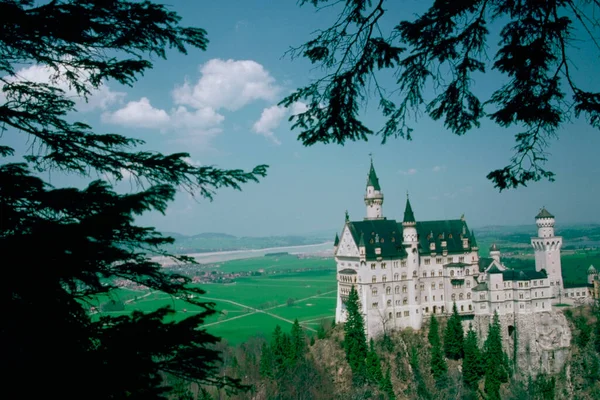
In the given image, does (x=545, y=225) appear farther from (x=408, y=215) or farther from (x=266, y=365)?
(x=266, y=365)

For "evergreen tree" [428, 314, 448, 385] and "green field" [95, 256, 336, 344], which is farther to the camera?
"green field" [95, 256, 336, 344]

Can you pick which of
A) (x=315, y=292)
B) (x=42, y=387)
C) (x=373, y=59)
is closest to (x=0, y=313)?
(x=42, y=387)

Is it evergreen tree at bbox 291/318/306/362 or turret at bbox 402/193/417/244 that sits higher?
turret at bbox 402/193/417/244

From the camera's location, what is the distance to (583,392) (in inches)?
1866

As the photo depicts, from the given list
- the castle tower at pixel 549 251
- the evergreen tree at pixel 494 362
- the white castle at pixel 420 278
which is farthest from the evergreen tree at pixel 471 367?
the castle tower at pixel 549 251

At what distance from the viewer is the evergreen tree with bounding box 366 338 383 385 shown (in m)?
42.1

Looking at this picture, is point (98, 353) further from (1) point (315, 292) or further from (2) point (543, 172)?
(1) point (315, 292)

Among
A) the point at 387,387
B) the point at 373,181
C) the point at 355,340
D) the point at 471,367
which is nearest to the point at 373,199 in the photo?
the point at 373,181

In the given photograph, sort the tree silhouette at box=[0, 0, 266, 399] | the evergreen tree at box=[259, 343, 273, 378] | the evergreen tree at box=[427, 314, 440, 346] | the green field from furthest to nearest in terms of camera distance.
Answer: the green field
the evergreen tree at box=[427, 314, 440, 346]
the evergreen tree at box=[259, 343, 273, 378]
the tree silhouette at box=[0, 0, 266, 399]

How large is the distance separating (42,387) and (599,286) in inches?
2449

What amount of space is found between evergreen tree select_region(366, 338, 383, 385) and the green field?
74.1ft

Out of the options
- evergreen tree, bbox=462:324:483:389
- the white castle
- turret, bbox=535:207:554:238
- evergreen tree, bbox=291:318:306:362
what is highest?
turret, bbox=535:207:554:238

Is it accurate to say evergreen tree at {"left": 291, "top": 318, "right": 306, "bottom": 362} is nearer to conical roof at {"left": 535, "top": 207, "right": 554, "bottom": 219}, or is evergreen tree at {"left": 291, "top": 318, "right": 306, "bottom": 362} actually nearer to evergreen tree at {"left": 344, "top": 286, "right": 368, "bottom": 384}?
evergreen tree at {"left": 344, "top": 286, "right": 368, "bottom": 384}

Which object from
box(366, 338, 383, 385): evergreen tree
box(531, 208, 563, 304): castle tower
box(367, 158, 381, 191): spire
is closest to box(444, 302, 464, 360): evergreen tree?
box(366, 338, 383, 385): evergreen tree
